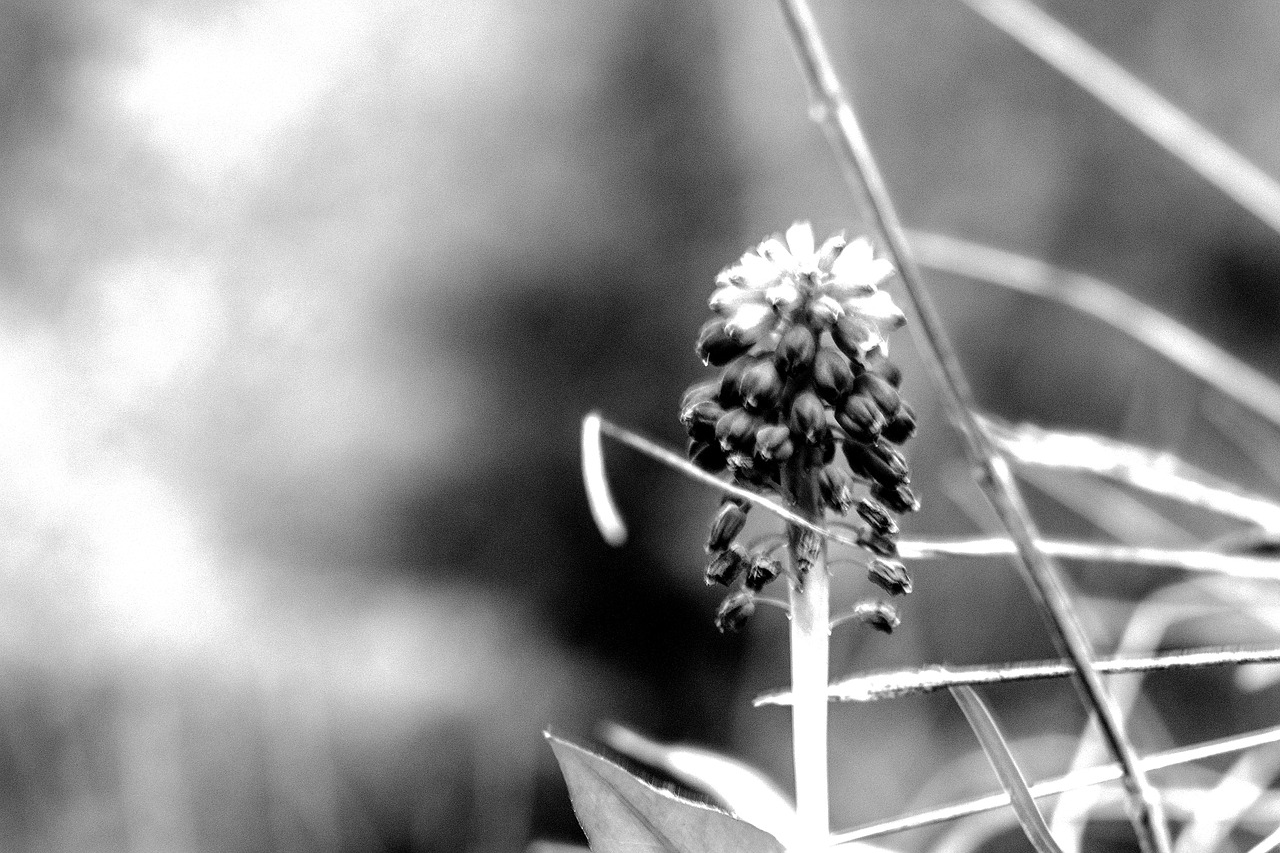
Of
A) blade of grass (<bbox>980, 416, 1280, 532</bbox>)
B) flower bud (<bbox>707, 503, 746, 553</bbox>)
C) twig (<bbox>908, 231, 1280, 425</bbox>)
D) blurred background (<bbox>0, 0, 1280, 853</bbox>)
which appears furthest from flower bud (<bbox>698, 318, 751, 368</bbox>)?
blurred background (<bbox>0, 0, 1280, 853</bbox>)

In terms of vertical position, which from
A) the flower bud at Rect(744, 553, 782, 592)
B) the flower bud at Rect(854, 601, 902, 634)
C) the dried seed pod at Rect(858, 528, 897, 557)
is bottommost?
the flower bud at Rect(854, 601, 902, 634)

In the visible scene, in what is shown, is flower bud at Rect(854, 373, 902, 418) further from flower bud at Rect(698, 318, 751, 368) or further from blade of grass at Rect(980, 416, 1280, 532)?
blade of grass at Rect(980, 416, 1280, 532)

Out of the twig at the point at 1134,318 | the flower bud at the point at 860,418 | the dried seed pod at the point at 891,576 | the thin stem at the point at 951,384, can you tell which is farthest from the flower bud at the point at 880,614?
the twig at the point at 1134,318

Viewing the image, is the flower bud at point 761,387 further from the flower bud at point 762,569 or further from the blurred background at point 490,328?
the blurred background at point 490,328

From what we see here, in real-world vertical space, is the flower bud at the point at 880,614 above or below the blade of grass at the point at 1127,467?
below

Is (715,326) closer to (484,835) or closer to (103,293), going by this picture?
(484,835)

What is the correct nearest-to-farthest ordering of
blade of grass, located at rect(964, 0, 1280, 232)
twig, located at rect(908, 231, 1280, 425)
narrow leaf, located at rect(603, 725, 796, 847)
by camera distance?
narrow leaf, located at rect(603, 725, 796, 847), blade of grass, located at rect(964, 0, 1280, 232), twig, located at rect(908, 231, 1280, 425)
